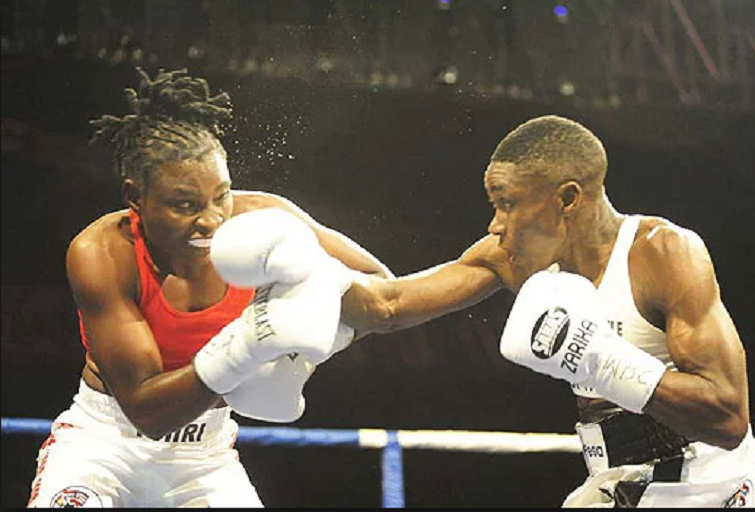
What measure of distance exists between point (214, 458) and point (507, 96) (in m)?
1.22

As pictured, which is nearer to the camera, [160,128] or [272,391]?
[272,391]

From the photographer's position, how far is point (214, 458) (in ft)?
7.44

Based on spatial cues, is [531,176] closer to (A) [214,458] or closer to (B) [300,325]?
(B) [300,325]

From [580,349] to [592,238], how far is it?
1.41 ft

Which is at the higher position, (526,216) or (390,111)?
(390,111)

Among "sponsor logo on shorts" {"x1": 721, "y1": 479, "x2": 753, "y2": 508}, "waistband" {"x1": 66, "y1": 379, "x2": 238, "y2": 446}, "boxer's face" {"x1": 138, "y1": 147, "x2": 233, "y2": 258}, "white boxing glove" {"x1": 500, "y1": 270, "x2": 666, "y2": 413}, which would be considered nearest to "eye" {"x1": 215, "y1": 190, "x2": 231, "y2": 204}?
"boxer's face" {"x1": 138, "y1": 147, "x2": 233, "y2": 258}

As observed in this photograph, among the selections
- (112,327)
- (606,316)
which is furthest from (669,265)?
(112,327)

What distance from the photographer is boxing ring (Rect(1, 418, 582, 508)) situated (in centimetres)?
272

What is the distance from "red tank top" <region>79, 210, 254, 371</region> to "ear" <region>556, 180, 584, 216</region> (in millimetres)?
762

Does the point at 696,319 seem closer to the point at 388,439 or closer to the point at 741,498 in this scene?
the point at 741,498

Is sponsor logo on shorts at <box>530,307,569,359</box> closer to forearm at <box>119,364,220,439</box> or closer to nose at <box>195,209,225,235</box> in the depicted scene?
forearm at <box>119,364,220,439</box>

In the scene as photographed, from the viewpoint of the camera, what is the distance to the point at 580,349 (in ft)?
6.48

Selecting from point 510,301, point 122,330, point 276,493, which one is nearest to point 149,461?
point 122,330

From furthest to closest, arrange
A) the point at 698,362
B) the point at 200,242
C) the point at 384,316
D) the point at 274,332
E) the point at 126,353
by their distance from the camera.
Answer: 1. the point at 384,316
2. the point at 200,242
3. the point at 126,353
4. the point at 698,362
5. the point at 274,332
